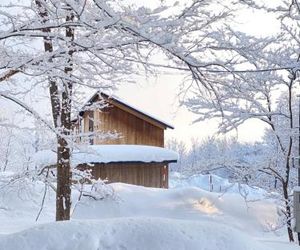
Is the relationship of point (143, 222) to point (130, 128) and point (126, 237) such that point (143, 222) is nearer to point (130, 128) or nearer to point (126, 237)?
point (126, 237)

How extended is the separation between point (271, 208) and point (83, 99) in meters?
7.78

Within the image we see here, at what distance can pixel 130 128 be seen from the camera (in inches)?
968

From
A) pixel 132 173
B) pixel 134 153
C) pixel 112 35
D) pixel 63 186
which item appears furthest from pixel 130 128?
pixel 112 35

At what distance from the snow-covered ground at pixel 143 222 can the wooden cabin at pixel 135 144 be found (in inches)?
265

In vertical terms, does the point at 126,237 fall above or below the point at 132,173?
below

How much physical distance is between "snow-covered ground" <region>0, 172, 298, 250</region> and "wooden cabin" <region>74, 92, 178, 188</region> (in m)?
6.72

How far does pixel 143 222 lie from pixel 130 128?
803 inches

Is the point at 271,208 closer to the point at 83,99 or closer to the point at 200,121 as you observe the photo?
the point at 200,121

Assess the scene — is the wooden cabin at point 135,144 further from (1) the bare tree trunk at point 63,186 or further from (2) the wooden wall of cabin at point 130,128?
(1) the bare tree trunk at point 63,186

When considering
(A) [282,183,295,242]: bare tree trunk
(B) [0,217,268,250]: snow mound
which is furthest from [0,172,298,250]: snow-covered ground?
(A) [282,183,295,242]: bare tree trunk

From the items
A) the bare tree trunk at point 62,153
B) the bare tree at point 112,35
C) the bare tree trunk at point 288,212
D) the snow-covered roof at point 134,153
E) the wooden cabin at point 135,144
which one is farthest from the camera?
the wooden cabin at point 135,144

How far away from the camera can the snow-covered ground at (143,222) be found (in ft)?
13.0

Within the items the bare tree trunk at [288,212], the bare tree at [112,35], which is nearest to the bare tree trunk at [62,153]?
the bare tree at [112,35]

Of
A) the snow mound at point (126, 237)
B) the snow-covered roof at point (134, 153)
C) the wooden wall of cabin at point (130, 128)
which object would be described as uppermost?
the wooden wall of cabin at point (130, 128)
